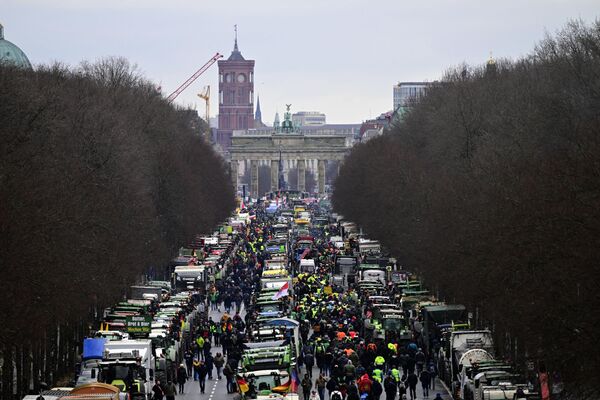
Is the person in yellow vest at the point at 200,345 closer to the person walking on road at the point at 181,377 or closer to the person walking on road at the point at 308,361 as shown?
the person walking on road at the point at 308,361

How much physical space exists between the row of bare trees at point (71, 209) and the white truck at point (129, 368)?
6.24ft

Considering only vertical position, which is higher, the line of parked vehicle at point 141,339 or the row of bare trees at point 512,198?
the row of bare trees at point 512,198

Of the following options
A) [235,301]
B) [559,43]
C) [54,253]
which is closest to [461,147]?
[559,43]

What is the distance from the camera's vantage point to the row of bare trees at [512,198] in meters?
41.5

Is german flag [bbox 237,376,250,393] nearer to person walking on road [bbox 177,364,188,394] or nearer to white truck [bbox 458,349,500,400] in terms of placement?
white truck [bbox 458,349,500,400]

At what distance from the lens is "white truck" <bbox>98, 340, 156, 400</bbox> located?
4597 centimetres

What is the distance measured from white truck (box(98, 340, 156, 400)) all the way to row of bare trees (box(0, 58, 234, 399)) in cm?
190

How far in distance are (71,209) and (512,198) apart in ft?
44.3

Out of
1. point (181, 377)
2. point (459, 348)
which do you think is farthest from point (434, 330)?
point (181, 377)

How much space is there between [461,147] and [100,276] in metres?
44.0

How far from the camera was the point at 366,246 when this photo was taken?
111 meters

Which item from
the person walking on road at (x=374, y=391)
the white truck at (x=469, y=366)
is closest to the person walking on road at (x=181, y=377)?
the person walking on road at (x=374, y=391)

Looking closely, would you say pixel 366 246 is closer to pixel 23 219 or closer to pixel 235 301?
pixel 235 301

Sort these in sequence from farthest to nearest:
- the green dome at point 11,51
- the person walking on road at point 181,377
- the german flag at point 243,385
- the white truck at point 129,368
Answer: the green dome at point 11,51 → the person walking on road at point 181,377 → the german flag at point 243,385 → the white truck at point 129,368
